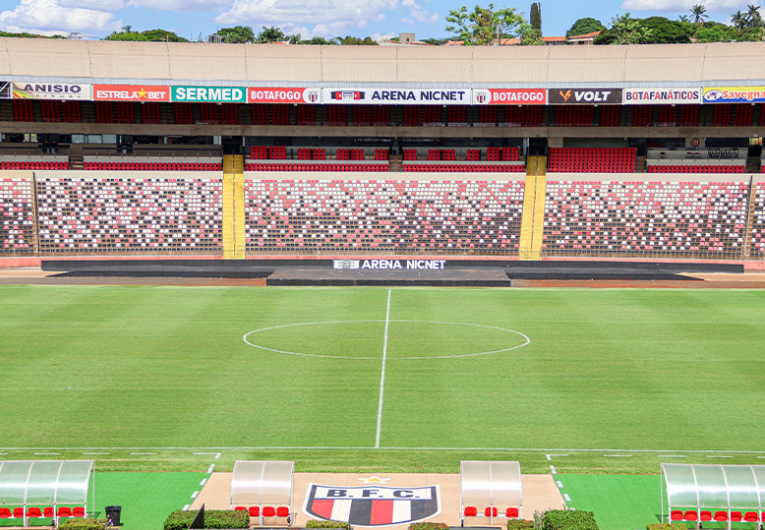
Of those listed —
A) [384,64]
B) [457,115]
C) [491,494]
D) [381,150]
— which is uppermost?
[384,64]

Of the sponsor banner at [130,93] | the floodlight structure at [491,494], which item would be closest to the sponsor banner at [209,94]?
the sponsor banner at [130,93]

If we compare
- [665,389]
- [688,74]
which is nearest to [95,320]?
[665,389]

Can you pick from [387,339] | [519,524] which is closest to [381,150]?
[387,339]

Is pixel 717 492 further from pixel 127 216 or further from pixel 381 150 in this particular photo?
pixel 127 216

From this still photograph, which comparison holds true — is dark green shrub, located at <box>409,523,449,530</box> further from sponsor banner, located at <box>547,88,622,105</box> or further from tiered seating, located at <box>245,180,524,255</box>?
sponsor banner, located at <box>547,88,622,105</box>

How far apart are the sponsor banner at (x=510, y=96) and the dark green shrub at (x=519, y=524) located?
42586mm

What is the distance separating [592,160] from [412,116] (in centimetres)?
1327

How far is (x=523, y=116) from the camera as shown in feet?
196

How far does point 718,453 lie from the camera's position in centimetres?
2162

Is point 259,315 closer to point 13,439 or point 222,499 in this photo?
point 13,439

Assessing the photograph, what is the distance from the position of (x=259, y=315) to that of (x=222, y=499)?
2005 centimetres

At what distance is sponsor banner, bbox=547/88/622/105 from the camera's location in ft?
181

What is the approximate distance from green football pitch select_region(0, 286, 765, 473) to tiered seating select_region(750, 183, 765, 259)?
1224 cm

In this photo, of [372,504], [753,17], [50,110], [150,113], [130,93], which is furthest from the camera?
[753,17]
